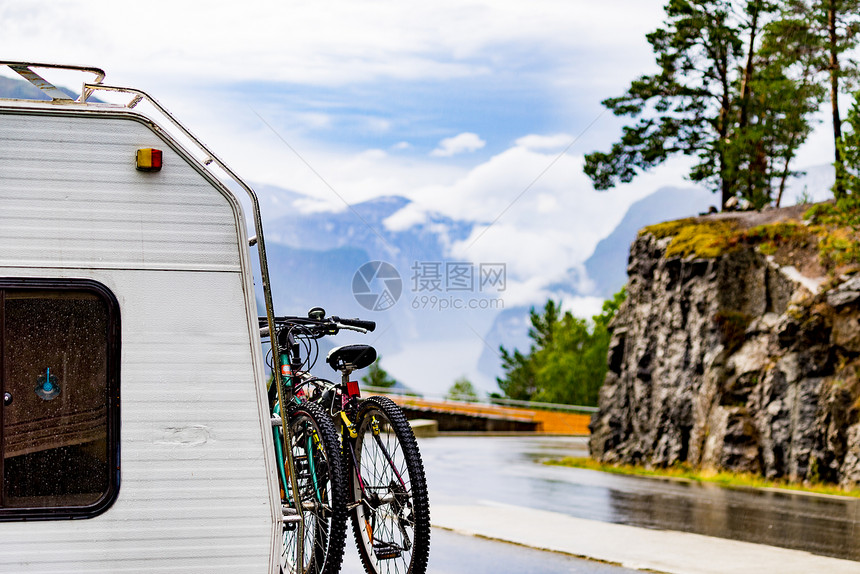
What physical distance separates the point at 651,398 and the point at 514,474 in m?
6.82

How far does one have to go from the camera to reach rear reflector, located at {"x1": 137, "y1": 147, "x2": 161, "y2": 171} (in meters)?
4.59

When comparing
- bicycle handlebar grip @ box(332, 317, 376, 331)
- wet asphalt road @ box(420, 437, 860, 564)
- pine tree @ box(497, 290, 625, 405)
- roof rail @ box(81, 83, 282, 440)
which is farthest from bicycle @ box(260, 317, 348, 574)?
pine tree @ box(497, 290, 625, 405)

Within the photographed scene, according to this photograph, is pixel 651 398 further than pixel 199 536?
Yes

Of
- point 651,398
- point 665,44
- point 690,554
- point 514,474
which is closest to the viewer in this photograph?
point 690,554

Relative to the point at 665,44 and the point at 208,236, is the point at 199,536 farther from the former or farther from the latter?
the point at 665,44

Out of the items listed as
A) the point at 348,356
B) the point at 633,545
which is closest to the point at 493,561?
the point at 633,545

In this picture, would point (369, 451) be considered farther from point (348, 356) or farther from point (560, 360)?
point (560, 360)

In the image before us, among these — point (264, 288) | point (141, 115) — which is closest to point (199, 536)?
point (264, 288)

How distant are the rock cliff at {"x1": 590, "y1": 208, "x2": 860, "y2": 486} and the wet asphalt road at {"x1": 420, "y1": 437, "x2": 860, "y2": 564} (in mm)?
2121

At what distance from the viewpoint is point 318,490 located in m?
6.38

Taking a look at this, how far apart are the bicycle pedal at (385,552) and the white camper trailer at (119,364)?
1.85 meters

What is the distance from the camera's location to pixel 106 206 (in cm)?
456

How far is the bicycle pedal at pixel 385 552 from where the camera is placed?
6207 mm

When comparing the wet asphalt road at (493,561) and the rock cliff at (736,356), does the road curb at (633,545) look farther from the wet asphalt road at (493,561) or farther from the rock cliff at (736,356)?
the rock cliff at (736,356)
